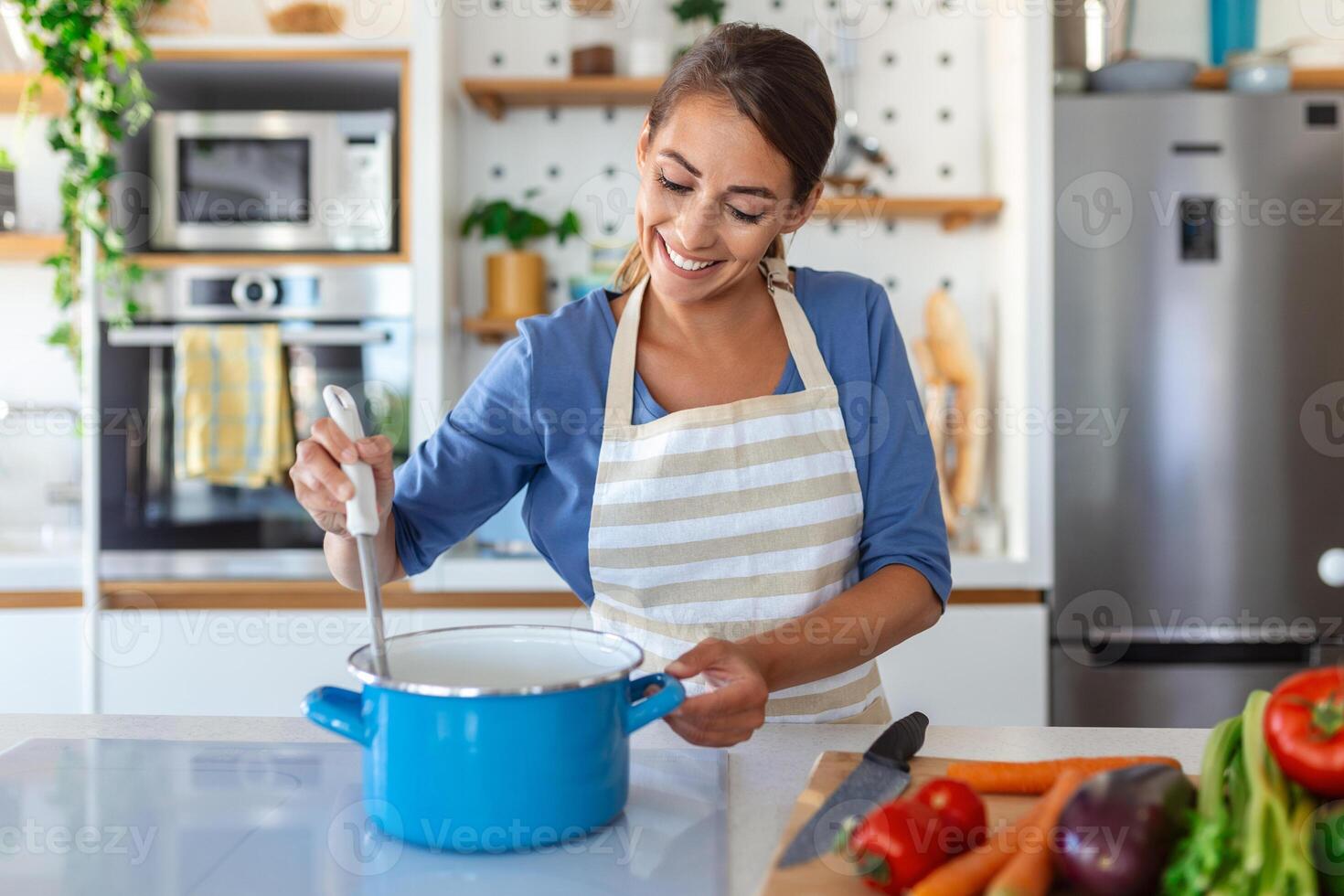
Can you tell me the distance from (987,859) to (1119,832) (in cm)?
7

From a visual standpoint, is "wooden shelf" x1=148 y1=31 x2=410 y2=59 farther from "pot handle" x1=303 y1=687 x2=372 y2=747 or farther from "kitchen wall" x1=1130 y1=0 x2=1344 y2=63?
"pot handle" x1=303 y1=687 x2=372 y2=747

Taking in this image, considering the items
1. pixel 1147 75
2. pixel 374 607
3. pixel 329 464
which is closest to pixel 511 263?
pixel 1147 75

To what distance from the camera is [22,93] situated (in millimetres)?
2336

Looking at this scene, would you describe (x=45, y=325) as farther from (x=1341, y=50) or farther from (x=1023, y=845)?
(x=1341, y=50)

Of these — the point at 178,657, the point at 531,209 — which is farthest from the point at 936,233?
the point at 178,657

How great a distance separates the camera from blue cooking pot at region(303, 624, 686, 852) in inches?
26.9

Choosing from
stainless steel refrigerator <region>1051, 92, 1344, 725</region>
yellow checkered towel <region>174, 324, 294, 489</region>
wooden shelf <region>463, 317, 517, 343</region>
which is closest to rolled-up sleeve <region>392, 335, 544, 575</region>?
yellow checkered towel <region>174, 324, 294, 489</region>

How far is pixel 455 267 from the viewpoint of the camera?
8.25 ft

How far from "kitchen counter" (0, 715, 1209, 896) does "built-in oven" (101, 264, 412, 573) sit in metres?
1.15

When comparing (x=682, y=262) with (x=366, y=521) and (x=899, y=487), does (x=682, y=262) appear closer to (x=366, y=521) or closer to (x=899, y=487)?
(x=899, y=487)

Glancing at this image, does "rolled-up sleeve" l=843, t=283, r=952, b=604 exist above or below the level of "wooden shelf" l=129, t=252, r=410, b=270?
below

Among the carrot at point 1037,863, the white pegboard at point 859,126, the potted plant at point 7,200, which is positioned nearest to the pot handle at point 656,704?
the carrot at point 1037,863

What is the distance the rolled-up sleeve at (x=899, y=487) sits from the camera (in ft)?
3.67

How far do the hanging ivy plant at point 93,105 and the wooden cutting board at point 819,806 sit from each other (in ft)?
5.85
